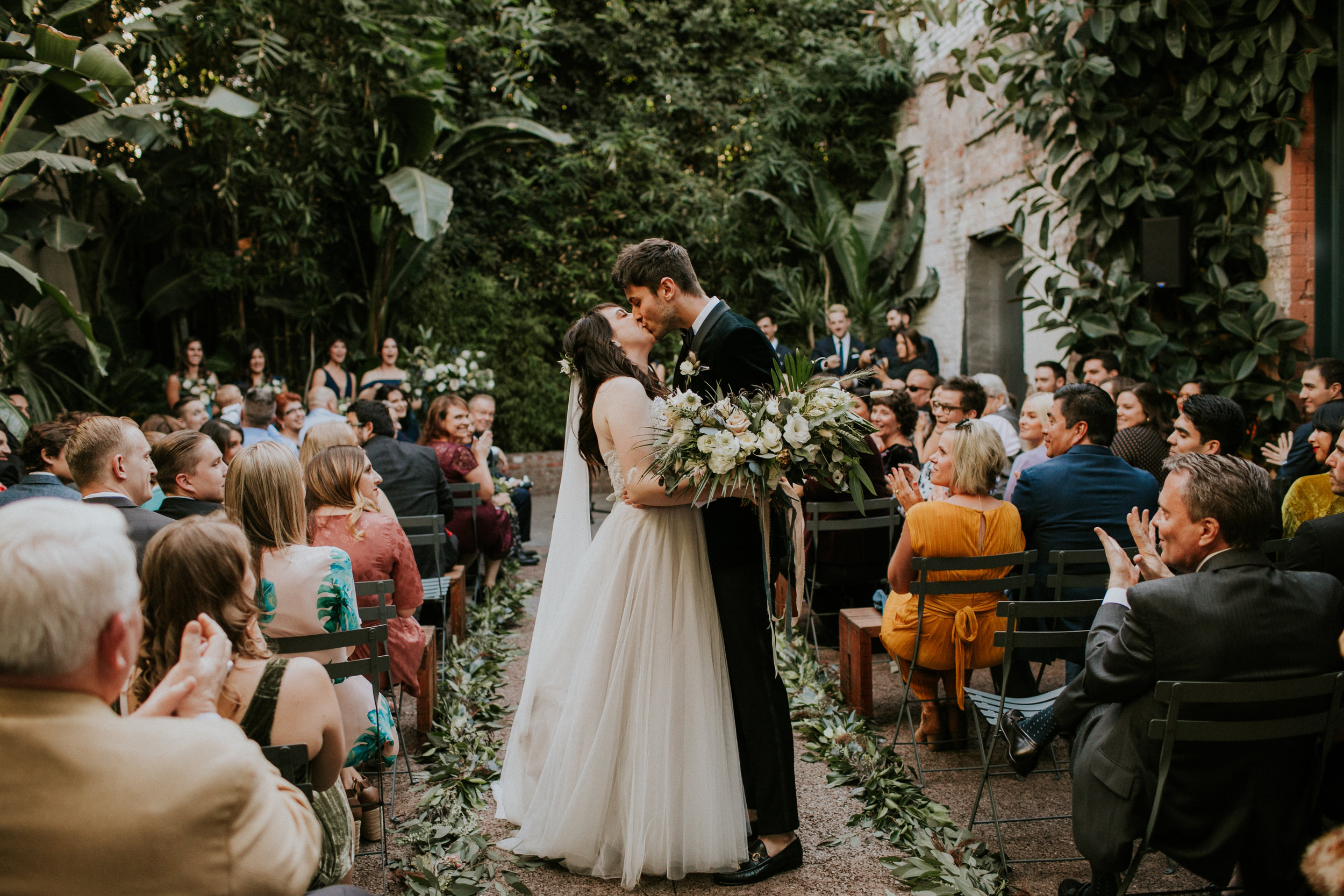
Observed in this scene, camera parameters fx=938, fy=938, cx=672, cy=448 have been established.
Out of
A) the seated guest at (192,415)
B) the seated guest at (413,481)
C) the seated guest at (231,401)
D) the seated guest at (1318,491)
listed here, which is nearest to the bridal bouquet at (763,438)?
the seated guest at (1318,491)

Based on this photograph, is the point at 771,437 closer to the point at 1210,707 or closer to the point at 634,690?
the point at 634,690

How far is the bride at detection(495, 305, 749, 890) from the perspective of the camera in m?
2.97

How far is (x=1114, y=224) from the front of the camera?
23.9 feet

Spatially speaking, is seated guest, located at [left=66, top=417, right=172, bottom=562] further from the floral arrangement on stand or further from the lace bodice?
the floral arrangement on stand

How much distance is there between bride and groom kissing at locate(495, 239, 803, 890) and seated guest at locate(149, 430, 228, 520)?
1.50 metres

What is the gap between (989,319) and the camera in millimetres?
10570

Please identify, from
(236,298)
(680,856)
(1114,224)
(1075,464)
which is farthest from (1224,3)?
(236,298)

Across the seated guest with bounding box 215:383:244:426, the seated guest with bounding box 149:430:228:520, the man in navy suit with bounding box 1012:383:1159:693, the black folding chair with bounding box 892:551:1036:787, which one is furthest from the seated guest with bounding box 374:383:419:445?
the man in navy suit with bounding box 1012:383:1159:693

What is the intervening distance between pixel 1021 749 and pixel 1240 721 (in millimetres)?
913

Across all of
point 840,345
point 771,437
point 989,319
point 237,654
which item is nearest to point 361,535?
point 237,654

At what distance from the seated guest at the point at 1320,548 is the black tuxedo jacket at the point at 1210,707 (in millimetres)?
706

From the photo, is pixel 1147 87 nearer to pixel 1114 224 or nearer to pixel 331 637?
pixel 1114 224

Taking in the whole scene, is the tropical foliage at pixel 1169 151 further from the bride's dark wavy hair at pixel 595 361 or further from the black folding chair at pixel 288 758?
the black folding chair at pixel 288 758

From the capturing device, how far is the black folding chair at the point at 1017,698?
9.95 feet
